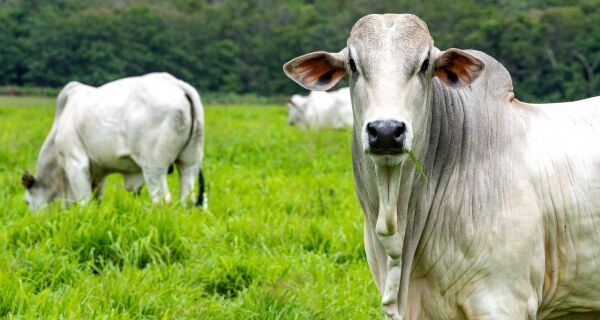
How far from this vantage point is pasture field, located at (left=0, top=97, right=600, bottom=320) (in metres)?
4.04

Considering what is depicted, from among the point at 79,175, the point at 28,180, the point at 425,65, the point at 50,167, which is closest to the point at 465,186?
the point at 425,65

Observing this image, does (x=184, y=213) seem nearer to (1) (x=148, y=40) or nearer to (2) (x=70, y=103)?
(2) (x=70, y=103)

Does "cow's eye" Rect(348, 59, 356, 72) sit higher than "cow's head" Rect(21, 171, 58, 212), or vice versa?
"cow's eye" Rect(348, 59, 356, 72)

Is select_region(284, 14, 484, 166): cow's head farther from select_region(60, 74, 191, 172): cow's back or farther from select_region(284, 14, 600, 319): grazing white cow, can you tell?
select_region(60, 74, 191, 172): cow's back

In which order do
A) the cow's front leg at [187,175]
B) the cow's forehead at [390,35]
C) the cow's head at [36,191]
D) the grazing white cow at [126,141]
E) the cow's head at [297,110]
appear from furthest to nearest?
the cow's head at [297,110], the cow's front leg at [187,175], the cow's head at [36,191], the grazing white cow at [126,141], the cow's forehead at [390,35]

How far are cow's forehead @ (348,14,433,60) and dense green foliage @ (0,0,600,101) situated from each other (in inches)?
784

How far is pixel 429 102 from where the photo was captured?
286cm

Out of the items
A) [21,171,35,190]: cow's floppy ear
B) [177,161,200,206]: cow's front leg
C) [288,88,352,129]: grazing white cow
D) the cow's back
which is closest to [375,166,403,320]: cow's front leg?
the cow's back

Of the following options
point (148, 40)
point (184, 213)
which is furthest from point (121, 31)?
point (184, 213)

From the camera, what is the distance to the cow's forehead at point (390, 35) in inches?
106

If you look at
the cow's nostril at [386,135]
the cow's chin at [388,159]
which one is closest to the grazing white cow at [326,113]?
the cow's chin at [388,159]

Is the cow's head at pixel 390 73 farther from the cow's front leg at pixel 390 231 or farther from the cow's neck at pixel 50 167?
the cow's neck at pixel 50 167

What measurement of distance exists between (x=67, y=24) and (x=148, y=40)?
409cm

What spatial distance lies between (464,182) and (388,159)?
488 mm
